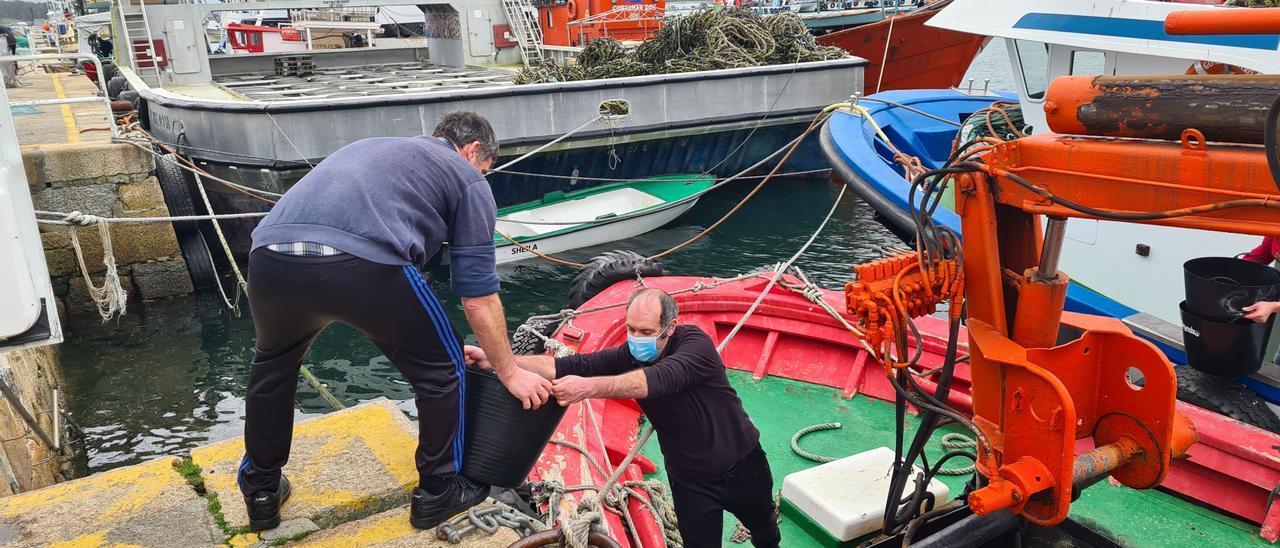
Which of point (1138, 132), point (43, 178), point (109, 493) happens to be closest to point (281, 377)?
point (109, 493)

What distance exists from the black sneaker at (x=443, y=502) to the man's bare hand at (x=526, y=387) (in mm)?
395

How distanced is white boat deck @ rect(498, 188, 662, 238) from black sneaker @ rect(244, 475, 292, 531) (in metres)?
7.22

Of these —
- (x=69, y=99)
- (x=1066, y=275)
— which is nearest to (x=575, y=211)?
(x=69, y=99)

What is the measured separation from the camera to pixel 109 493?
9.52 ft

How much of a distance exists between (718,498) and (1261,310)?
2753 mm

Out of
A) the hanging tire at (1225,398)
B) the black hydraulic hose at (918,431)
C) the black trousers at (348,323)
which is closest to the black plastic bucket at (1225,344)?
the hanging tire at (1225,398)

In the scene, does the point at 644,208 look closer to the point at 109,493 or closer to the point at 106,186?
the point at 106,186

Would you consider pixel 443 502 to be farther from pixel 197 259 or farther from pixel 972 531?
pixel 197 259

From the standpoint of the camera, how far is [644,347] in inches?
111

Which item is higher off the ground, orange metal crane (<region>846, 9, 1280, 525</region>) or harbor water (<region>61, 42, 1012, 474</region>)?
orange metal crane (<region>846, 9, 1280, 525</region>)

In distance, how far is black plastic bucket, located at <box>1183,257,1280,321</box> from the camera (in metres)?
3.95

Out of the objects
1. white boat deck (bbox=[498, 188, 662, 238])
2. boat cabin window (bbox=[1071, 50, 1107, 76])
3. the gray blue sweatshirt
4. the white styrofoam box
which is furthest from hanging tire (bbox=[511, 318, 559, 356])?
white boat deck (bbox=[498, 188, 662, 238])

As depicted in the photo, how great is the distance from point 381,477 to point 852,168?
17.1ft

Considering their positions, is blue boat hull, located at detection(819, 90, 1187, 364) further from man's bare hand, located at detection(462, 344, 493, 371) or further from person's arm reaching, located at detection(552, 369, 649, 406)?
man's bare hand, located at detection(462, 344, 493, 371)
